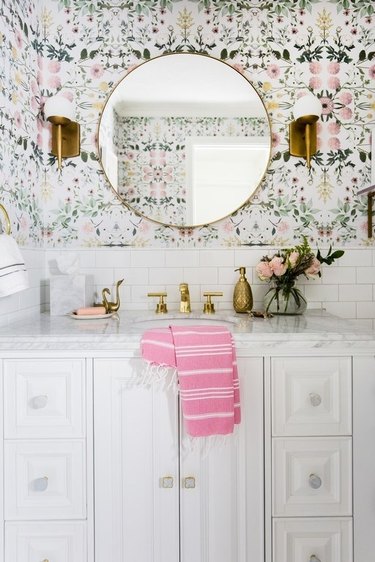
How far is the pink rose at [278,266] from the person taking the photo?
1.68 metres

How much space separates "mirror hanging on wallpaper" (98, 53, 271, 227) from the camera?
6.05ft

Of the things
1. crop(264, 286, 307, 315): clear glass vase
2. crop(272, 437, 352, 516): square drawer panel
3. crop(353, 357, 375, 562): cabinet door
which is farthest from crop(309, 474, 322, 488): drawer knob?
crop(264, 286, 307, 315): clear glass vase

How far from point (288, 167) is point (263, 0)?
31.3 inches

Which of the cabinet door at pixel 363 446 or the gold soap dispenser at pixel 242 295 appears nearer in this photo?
the cabinet door at pixel 363 446

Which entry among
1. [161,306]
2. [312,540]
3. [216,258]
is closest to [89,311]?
[161,306]

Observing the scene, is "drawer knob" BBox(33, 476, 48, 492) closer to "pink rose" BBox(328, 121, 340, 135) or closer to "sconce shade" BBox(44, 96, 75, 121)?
"sconce shade" BBox(44, 96, 75, 121)

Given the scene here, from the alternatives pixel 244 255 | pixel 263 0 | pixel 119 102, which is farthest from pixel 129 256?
pixel 263 0

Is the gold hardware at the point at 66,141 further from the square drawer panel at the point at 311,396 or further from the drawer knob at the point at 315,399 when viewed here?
the drawer knob at the point at 315,399

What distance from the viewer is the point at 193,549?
1.24 meters

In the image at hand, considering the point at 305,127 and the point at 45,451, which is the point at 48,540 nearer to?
the point at 45,451

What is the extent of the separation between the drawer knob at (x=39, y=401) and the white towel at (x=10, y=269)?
35 centimetres

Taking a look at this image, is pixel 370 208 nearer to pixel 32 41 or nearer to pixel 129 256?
pixel 129 256

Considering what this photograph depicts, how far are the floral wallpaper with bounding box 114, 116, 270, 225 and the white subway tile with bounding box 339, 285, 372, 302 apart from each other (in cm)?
83

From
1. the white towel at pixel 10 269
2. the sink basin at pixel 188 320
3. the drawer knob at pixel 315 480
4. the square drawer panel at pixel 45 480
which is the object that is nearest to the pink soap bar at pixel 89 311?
the sink basin at pixel 188 320
